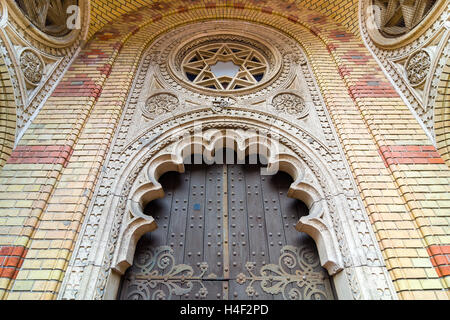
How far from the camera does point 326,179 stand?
3.54m

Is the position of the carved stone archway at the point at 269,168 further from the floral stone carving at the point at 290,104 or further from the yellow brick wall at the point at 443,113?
the yellow brick wall at the point at 443,113

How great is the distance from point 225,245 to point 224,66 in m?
3.71

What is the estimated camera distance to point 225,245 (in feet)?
11.3

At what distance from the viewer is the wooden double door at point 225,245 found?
3141mm

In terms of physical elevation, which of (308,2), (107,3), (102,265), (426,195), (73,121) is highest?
(308,2)

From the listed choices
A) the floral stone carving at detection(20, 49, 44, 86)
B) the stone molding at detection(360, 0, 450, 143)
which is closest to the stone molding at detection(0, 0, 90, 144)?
the floral stone carving at detection(20, 49, 44, 86)

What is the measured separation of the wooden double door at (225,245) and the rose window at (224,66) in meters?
1.86

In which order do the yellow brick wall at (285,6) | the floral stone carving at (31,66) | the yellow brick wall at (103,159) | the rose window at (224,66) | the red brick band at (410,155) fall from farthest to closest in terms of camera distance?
the yellow brick wall at (285,6)
the rose window at (224,66)
the floral stone carving at (31,66)
the red brick band at (410,155)
the yellow brick wall at (103,159)

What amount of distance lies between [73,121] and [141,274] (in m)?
2.23

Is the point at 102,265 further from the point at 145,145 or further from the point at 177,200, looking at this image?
the point at 145,145

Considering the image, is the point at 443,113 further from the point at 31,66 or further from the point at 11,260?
the point at 31,66

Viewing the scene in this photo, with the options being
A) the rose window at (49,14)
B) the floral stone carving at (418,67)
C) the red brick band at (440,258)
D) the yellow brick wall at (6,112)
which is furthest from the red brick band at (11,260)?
the floral stone carving at (418,67)

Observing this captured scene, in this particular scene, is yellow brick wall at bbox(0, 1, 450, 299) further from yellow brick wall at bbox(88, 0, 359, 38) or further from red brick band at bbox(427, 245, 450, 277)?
yellow brick wall at bbox(88, 0, 359, 38)
